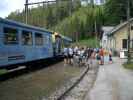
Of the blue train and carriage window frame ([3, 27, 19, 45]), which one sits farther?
carriage window frame ([3, 27, 19, 45])

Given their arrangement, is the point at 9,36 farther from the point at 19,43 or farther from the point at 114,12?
the point at 114,12

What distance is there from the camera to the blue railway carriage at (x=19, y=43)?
1814cm

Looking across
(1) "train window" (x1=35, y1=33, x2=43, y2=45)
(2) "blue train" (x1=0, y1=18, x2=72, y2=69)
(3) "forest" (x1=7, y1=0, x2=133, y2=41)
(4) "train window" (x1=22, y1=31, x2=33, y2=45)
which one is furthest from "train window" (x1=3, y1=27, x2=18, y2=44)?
(3) "forest" (x1=7, y1=0, x2=133, y2=41)

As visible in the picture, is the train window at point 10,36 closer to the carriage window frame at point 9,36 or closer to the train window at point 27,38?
the carriage window frame at point 9,36

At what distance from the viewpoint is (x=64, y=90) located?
1395cm

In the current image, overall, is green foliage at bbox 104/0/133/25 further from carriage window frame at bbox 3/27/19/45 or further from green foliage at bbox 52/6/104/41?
carriage window frame at bbox 3/27/19/45

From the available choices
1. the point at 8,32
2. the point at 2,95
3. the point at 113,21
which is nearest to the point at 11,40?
the point at 8,32

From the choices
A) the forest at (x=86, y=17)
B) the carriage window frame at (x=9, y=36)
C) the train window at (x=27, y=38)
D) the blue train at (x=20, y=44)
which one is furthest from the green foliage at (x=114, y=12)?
the carriage window frame at (x=9, y=36)

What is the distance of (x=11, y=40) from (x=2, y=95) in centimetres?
696

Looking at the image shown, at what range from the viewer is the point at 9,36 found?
1908 cm

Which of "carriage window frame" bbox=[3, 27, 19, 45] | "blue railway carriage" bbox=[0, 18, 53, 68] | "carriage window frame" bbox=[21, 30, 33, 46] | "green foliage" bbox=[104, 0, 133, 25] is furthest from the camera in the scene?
"green foliage" bbox=[104, 0, 133, 25]

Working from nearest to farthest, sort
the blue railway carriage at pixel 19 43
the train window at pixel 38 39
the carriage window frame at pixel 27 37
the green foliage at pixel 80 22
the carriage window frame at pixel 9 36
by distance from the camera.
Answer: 1. the blue railway carriage at pixel 19 43
2. the carriage window frame at pixel 9 36
3. the carriage window frame at pixel 27 37
4. the train window at pixel 38 39
5. the green foliage at pixel 80 22

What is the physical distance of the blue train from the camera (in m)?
18.2

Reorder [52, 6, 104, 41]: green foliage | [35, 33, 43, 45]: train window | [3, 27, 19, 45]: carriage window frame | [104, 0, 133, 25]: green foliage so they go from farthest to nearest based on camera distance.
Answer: [104, 0, 133, 25]: green foliage < [52, 6, 104, 41]: green foliage < [35, 33, 43, 45]: train window < [3, 27, 19, 45]: carriage window frame
